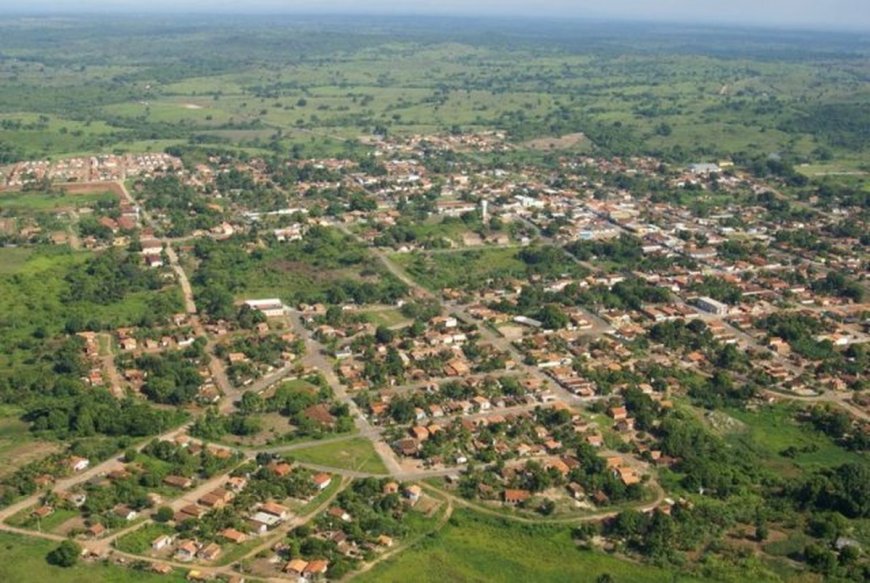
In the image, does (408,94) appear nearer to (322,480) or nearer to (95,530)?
(322,480)

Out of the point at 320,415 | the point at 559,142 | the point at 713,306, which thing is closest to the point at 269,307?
the point at 320,415

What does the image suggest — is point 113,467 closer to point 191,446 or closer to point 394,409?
point 191,446

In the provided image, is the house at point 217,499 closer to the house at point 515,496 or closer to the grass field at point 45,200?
the house at point 515,496

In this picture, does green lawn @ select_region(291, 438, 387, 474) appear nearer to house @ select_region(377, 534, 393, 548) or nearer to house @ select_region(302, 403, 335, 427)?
house @ select_region(302, 403, 335, 427)

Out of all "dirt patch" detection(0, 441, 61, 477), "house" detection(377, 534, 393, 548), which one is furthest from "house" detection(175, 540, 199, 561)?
"dirt patch" detection(0, 441, 61, 477)

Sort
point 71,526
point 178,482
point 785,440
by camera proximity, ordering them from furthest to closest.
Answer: point 785,440
point 178,482
point 71,526

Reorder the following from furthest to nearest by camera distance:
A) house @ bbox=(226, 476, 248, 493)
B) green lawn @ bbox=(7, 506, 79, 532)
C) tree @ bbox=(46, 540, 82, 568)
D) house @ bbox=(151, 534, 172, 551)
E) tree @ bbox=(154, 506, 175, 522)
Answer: house @ bbox=(226, 476, 248, 493) → tree @ bbox=(154, 506, 175, 522) → green lawn @ bbox=(7, 506, 79, 532) → house @ bbox=(151, 534, 172, 551) → tree @ bbox=(46, 540, 82, 568)

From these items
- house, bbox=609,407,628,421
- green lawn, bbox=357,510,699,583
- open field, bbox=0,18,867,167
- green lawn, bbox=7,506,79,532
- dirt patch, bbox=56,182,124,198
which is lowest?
green lawn, bbox=357,510,699,583

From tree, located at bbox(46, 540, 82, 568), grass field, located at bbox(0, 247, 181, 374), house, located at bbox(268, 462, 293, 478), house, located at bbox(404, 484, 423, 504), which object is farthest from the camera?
grass field, located at bbox(0, 247, 181, 374)
